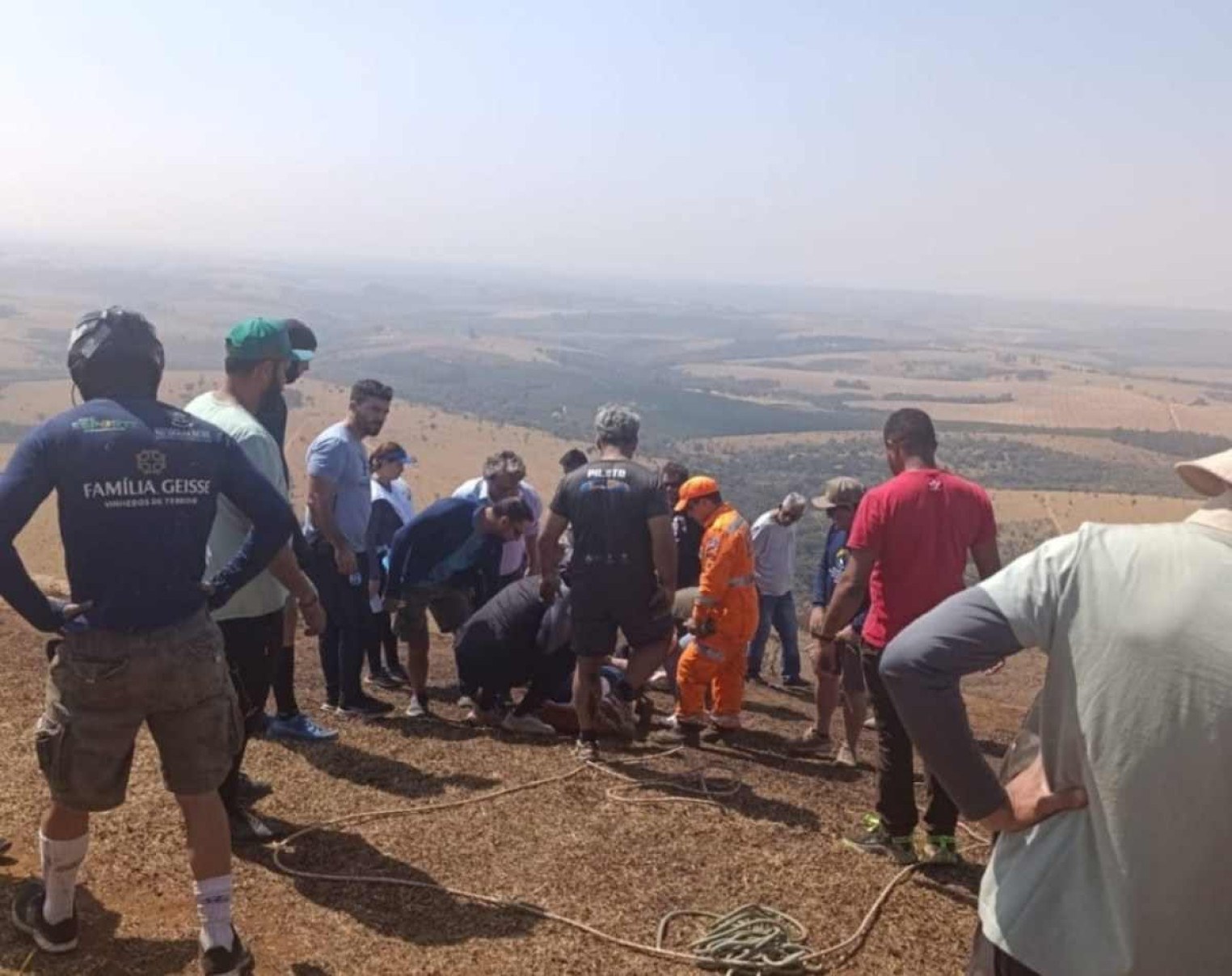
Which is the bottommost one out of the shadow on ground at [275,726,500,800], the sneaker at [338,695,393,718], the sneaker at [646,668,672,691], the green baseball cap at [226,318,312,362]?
the sneaker at [646,668,672,691]

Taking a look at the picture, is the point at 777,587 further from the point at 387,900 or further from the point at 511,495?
the point at 387,900

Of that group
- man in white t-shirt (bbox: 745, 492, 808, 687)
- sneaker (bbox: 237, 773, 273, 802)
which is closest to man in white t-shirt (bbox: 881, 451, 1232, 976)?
sneaker (bbox: 237, 773, 273, 802)

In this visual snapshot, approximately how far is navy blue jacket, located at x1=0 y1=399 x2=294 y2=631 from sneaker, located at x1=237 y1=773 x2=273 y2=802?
2.03 m

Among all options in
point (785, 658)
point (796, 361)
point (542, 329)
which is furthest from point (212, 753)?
point (542, 329)

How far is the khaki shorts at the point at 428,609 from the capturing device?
6.60 metres

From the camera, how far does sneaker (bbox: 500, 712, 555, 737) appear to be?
251 inches

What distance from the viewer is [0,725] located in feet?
18.6

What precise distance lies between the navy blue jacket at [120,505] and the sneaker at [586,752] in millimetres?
2994

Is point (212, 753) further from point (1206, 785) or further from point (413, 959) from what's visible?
point (1206, 785)

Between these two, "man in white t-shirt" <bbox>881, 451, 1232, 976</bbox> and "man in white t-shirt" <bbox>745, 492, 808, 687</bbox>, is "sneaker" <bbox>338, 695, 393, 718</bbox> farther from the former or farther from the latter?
"man in white t-shirt" <bbox>881, 451, 1232, 976</bbox>

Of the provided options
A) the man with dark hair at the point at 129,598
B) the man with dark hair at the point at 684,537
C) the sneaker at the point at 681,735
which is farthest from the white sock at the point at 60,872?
the man with dark hair at the point at 684,537

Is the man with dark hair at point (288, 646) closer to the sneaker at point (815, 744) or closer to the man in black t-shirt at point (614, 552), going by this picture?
the man in black t-shirt at point (614, 552)

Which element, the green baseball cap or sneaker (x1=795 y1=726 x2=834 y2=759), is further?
sneaker (x1=795 y1=726 x2=834 y2=759)

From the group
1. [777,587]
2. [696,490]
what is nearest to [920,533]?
[696,490]
